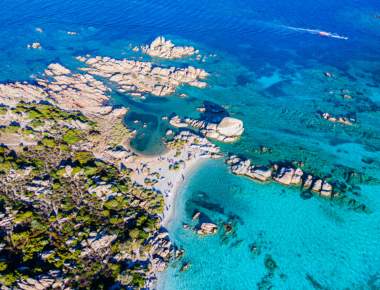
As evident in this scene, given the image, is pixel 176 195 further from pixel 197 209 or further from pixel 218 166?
pixel 218 166

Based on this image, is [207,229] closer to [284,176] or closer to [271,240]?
[271,240]

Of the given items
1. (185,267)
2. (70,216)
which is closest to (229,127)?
(185,267)

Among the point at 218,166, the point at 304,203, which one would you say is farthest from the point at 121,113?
the point at 304,203

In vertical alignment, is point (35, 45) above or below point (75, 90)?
above

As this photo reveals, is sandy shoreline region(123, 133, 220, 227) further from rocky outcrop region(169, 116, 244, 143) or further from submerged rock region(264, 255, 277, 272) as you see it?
submerged rock region(264, 255, 277, 272)

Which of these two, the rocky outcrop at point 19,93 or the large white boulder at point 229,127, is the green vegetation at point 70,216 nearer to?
the rocky outcrop at point 19,93

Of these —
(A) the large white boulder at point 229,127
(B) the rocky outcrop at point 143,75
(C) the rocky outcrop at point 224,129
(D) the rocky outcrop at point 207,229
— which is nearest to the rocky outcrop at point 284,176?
(C) the rocky outcrop at point 224,129

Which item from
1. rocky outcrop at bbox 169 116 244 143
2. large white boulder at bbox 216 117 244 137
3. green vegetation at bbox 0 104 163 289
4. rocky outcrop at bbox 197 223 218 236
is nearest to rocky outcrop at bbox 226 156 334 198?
rocky outcrop at bbox 169 116 244 143
